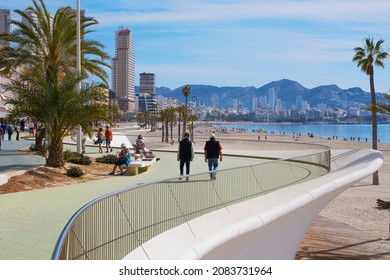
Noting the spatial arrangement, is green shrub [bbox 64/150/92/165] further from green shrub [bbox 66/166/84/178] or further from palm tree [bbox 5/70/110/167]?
green shrub [bbox 66/166/84/178]

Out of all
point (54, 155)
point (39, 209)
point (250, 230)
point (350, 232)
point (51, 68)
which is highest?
point (51, 68)

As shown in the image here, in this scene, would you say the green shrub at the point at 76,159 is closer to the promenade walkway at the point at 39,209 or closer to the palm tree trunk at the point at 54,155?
the promenade walkway at the point at 39,209

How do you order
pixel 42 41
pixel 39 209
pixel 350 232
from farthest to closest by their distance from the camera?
pixel 42 41, pixel 350 232, pixel 39 209

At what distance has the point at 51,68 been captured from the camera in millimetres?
24500

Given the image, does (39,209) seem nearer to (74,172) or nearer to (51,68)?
(74,172)

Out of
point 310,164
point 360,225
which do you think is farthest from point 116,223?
point 360,225

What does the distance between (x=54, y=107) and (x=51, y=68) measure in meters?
7.14

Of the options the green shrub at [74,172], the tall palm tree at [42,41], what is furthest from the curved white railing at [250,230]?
the tall palm tree at [42,41]

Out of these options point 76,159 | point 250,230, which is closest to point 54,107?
point 76,159

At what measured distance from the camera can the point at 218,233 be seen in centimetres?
728

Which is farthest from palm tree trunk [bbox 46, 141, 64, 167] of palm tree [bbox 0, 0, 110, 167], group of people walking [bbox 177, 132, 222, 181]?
group of people walking [bbox 177, 132, 222, 181]

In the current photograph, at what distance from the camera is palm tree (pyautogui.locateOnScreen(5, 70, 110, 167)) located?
1800 centimetres

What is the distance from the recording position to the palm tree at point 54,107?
18.0 meters

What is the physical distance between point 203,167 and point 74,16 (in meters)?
10.4
